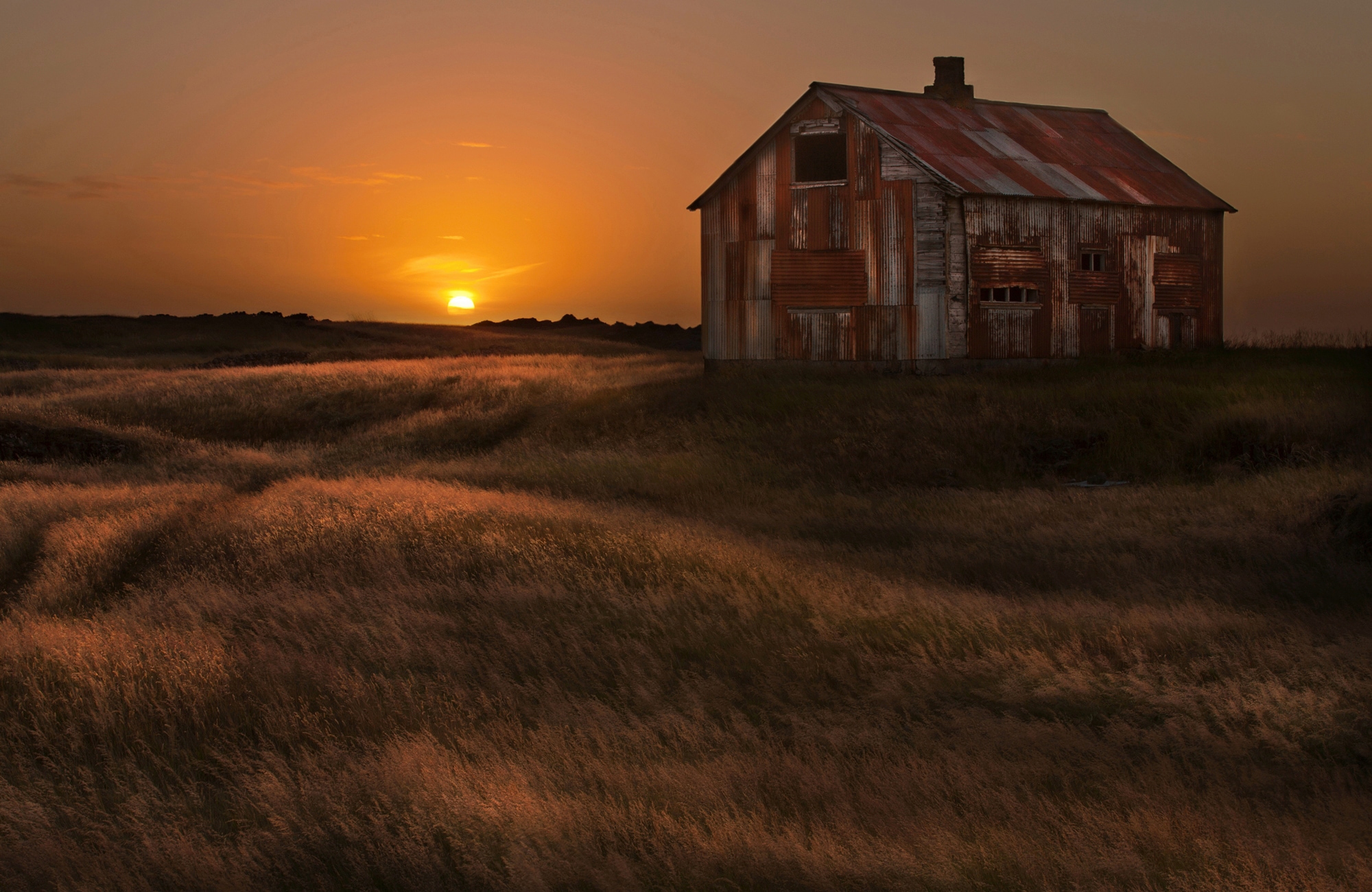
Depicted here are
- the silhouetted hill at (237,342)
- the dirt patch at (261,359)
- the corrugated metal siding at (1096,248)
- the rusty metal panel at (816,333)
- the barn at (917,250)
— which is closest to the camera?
the barn at (917,250)

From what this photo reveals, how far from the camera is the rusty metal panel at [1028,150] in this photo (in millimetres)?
27094

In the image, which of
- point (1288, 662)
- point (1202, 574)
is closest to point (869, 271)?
point (1202, 574)

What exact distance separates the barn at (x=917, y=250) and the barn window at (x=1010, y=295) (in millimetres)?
37

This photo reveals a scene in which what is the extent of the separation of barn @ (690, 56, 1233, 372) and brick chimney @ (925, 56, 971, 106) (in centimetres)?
232

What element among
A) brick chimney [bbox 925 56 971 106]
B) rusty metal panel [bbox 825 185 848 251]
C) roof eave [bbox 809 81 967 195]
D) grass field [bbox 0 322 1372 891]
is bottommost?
grass field [bbox 0 322 1372 891]

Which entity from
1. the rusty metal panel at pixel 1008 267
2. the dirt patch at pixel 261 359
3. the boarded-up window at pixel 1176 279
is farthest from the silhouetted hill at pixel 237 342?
the boarded-up window at pixel 1176 279

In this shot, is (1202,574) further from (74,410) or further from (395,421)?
(74,410)

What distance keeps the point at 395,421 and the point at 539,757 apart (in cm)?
2170

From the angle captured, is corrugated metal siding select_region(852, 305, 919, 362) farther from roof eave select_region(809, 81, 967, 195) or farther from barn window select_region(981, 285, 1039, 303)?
roof eave select_region(809, 81, 967, 195)

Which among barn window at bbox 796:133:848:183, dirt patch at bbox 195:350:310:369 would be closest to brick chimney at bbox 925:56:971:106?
barn window at bbox 796:133:848:183

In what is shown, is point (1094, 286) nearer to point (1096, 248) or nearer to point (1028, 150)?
point (1096, 248)

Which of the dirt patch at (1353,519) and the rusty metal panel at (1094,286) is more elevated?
the rusty metal panel at (1094,286)

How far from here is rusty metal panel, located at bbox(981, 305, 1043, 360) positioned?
26625mm

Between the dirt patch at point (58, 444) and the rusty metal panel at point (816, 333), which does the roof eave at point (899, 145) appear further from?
the dirt patch at point (58, 444)
